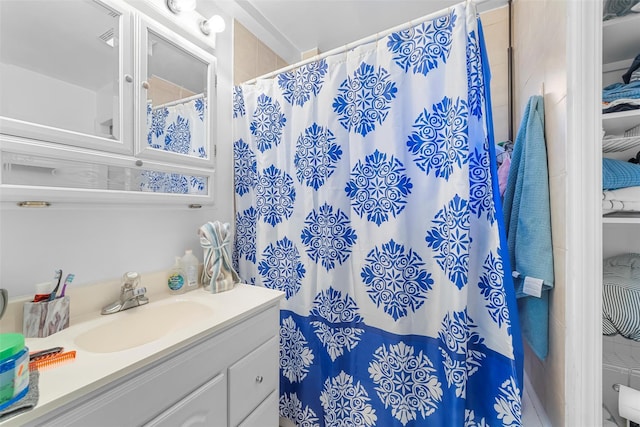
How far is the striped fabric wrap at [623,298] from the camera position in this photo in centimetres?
91

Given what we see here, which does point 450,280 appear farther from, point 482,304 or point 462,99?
point 462,99

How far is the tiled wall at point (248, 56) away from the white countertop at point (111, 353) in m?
1.32

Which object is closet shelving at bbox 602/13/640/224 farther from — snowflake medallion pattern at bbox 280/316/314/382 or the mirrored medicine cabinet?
the mirrored medicine cabinet

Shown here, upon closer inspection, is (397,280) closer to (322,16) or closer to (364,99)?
(364,99)

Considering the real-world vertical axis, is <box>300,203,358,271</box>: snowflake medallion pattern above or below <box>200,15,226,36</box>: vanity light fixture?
below

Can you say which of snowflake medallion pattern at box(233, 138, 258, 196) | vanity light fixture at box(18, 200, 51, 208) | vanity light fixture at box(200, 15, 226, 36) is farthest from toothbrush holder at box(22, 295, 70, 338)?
vanity light fixture at box(200, 15, 226, 36)

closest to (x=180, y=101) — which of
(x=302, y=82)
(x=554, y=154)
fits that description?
(x=302, y=82)

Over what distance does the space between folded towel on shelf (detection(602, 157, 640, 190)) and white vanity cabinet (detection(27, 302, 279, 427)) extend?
139 centimetres

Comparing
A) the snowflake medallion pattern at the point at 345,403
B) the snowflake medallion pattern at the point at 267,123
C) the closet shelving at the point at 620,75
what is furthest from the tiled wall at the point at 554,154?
the snowflake medallion pattern at the point at 267,123

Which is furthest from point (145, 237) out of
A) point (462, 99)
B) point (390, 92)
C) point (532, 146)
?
point (532, 146)

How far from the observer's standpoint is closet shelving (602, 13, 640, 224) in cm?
88

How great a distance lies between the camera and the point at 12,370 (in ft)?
1.65

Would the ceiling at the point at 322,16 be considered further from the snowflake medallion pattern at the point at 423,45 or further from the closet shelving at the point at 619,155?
the closet shelving at the point at 619,155

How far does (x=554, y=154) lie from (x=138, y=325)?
174 centimetres
